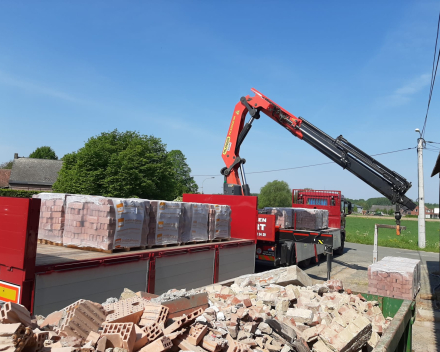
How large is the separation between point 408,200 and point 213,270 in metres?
6.59

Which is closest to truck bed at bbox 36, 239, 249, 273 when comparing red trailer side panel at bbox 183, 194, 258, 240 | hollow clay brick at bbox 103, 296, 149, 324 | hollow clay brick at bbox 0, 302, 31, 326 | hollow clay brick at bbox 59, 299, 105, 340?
hollow clay brick at bbox 103, 296, 149, 324

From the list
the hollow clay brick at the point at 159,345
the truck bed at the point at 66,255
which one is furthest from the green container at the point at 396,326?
the truck bed at the point at 66,255

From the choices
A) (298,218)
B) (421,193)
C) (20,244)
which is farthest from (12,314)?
(421,193)

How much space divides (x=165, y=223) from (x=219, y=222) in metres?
2.13

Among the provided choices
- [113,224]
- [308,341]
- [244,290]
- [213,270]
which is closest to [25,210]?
[113,224]

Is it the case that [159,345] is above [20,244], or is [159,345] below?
below

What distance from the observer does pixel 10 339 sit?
2744mm

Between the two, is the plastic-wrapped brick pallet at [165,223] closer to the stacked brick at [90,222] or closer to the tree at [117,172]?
the stacked brick at [90,222]

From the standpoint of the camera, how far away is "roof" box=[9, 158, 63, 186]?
5522 cm

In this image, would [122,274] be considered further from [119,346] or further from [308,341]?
[308,341]

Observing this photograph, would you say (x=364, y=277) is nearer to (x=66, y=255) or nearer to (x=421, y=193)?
(x=66, y=255)

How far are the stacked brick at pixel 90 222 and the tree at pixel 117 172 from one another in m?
29.1

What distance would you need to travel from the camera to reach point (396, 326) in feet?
13.3

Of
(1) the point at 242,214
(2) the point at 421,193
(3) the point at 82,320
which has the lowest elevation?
(3) the point at 82,320
